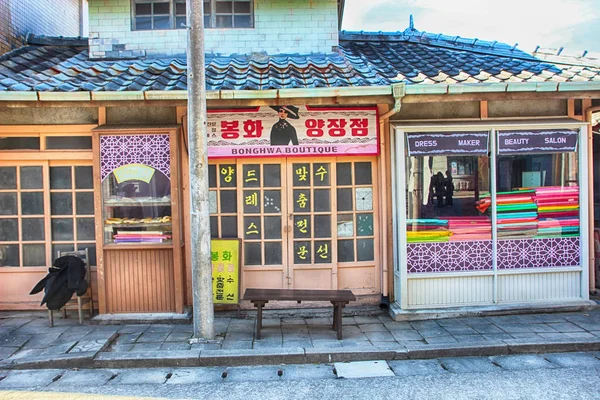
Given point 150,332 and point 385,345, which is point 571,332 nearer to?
point 385,345

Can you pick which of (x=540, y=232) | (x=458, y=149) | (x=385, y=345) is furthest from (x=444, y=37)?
(x=385, y=345)

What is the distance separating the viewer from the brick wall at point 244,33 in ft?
26.6

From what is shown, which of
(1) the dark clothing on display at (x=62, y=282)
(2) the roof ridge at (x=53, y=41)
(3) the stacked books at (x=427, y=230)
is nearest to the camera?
(1) the dark clothing on display at (x=62, y=282)

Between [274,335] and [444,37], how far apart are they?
705 cm

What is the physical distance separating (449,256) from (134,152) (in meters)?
4.94

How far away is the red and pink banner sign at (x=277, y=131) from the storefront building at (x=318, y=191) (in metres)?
0.02

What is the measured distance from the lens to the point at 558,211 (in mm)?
7012

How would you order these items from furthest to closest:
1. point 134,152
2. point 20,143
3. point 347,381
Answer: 1. point 20,143
2. point 134,152
3. point 347,381

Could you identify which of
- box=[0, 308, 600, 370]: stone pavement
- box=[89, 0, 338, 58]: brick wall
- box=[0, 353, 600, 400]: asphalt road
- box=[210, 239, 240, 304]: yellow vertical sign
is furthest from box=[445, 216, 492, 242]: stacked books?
box=[89, 0, 338, 58]: brick wall

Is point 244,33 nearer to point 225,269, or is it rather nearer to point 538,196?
point 225,269

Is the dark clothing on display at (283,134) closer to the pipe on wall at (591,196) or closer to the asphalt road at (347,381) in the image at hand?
the asphalt road at (347,381)

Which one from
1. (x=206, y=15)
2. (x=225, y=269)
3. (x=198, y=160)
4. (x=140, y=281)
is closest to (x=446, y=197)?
(x=225, y=269)

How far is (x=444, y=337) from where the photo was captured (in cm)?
591

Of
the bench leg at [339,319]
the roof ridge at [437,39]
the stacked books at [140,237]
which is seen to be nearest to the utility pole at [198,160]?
the stacked books at [140,237]
